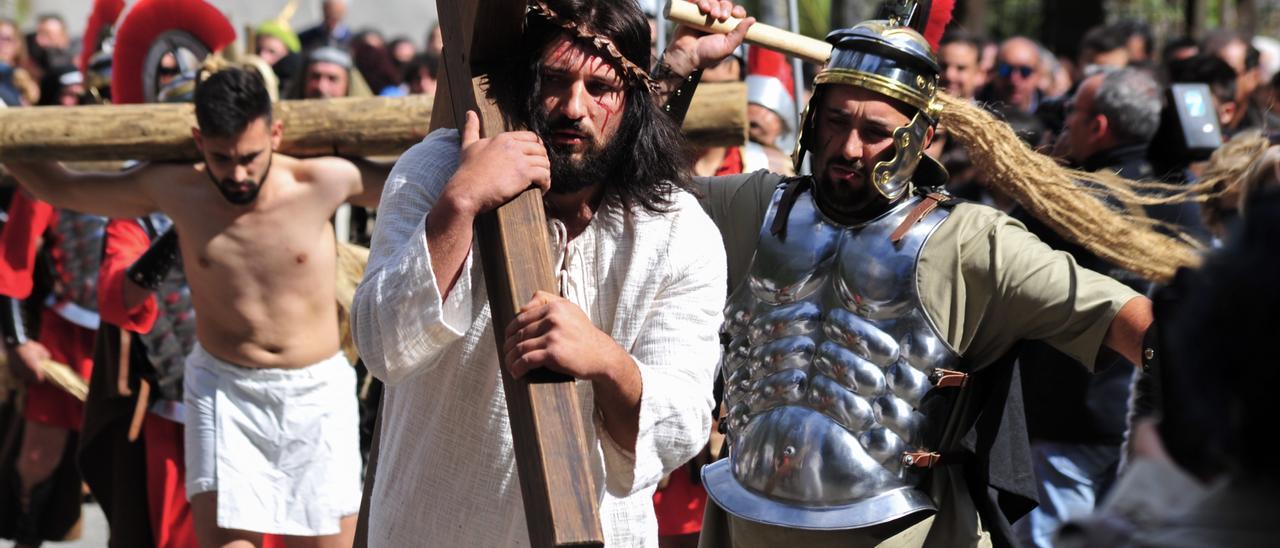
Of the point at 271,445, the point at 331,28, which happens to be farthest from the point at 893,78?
the point at 331,28

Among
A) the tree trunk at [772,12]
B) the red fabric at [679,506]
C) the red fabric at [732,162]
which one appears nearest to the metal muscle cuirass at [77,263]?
the red fabric at [732,162]

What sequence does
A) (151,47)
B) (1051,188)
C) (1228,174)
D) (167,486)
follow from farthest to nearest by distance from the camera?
(151,47) → (167,486) → (1228,174) → (1051,188)

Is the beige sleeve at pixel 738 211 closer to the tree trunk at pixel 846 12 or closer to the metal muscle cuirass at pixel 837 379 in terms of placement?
the metal muscle cuirass at pixel 837 379

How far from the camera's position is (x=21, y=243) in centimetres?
619

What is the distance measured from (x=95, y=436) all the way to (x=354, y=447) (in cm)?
117

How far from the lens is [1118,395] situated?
207 inches

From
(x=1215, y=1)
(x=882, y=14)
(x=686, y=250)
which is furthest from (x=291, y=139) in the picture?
(x=1215, y=1)

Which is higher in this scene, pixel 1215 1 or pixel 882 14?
pixel 1215 1

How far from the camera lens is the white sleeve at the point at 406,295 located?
245 centimetres

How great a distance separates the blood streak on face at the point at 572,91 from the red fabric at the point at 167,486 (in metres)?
3.55

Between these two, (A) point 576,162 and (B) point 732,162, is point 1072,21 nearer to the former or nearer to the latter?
(B) point 732,162

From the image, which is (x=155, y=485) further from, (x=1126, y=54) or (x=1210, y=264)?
(x=1126, y=54)

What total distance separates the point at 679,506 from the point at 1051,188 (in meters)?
2.08

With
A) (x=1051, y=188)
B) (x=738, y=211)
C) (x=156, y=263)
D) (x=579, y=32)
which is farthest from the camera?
(x=156, y=263)
